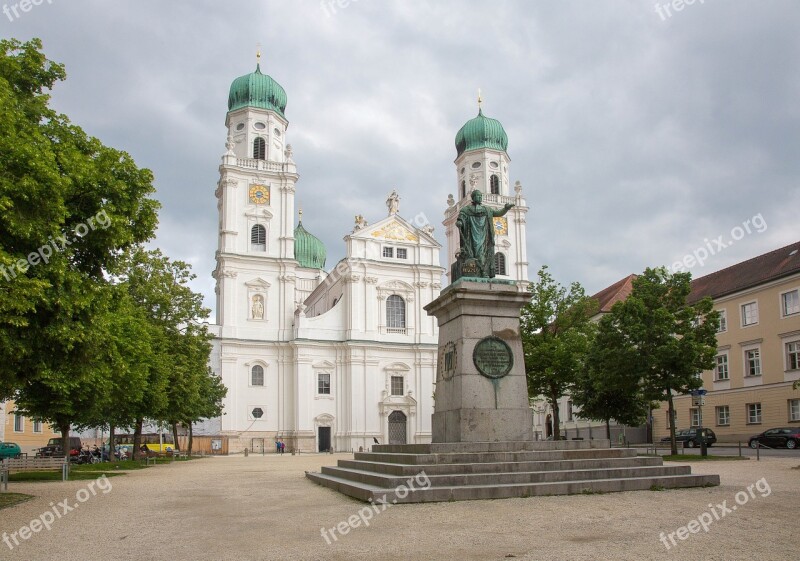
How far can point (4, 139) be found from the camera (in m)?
11.5

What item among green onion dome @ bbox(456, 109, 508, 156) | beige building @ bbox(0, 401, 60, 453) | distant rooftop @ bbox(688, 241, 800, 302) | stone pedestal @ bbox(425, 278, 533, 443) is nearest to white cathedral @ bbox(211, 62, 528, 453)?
green onion dome @ bbox(456, 109, 508, 156)

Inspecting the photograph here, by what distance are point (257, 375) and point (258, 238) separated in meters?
10.7

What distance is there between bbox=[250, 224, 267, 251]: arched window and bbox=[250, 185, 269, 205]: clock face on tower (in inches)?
77.1

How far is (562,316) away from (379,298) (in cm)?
2671

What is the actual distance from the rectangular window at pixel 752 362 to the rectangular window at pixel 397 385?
26194 millimetres

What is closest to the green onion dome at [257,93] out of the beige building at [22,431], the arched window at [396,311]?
the arched window at [396,311]

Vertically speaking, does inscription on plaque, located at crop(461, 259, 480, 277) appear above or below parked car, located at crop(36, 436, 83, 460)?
above

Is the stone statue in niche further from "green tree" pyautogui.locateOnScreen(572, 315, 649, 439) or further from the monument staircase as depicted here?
the monument staircase

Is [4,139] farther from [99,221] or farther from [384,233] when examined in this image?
[384,233]

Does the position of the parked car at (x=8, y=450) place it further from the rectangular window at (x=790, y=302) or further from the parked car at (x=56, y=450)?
the rectangular window at (x=790, y=302)

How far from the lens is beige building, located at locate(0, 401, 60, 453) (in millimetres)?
48169

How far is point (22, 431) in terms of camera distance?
50094 mm

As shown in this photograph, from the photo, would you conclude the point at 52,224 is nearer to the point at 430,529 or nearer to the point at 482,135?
the point at 430,529

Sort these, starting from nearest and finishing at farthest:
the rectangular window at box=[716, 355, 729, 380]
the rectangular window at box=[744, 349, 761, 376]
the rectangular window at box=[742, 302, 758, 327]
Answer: the rectangular window at box=[744, 349, 761, 376], the rectangular window at box=[742, 302, 758, 327], the rectangular window at box=[716, 355, 729, 380]
